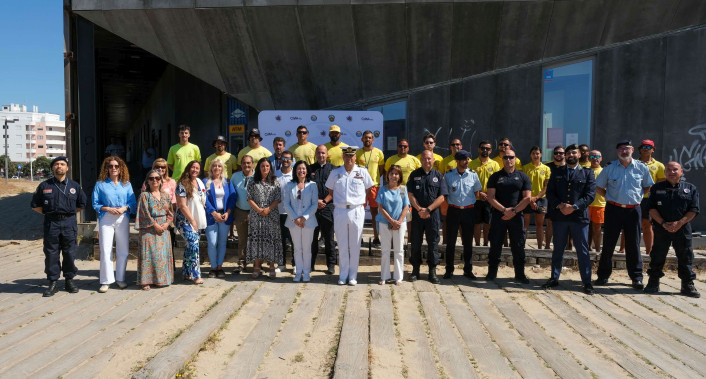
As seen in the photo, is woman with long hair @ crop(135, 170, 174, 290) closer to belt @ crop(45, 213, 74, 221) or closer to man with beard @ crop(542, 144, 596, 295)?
belt @ crop(45, 213, 74, 221)

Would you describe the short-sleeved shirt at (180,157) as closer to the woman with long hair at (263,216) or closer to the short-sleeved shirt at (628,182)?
the woman with long hair at (263,216)

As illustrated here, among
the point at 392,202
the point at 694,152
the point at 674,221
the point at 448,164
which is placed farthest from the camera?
the point at 694,152

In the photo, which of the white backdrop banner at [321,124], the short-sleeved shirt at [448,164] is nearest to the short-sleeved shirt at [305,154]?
the white backdrop banner at [321,124]

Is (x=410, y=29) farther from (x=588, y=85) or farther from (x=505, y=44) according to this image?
(x=588, y=85)

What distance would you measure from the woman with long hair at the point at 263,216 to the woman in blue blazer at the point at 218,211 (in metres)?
0.33

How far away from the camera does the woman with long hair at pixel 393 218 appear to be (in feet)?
22.1

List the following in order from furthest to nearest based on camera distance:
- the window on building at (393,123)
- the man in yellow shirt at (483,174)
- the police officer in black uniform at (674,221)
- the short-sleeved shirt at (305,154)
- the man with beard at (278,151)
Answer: the window on building at (393,123), the short-sleeved shirt at (305,154), the man in yellow shirt at (483,174), the man with beard at (278,151), the police officer in black uniform at (674,221)

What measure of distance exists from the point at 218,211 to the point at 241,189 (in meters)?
0.45

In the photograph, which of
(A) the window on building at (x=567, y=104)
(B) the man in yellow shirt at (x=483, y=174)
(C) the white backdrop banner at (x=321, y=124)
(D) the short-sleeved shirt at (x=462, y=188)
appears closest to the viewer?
(D) the short-sleeved shirt at (x=462, y=188)

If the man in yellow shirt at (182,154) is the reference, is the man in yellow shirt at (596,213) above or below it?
below

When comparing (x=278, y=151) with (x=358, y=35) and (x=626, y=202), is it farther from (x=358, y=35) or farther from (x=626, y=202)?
(x=626, y=202)

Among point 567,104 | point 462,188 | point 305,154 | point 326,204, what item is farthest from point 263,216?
point 567,104

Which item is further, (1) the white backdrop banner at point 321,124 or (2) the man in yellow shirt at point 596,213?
(1) the white backdrop banner at point 321,124

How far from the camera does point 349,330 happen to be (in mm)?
4805
